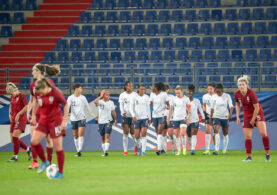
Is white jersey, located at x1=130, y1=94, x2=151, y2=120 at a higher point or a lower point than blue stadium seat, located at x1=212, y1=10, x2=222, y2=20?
lower

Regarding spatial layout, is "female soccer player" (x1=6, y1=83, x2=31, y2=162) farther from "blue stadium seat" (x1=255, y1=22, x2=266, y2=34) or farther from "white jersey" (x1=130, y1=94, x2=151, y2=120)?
"blue stadium seat" (x1=255, y1=22, x2=266, y2=34)

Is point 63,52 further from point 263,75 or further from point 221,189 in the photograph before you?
point 221,189

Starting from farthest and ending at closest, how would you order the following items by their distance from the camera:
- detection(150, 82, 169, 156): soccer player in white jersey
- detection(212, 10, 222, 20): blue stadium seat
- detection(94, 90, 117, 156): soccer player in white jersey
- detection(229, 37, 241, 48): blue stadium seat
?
detection(212, 10, 222, 20): blue stadium seat, detection(229, 37, 241, 48): blue stadium seat, detection(94, 90, 117, 156): soccer player in white jersey, detection(150, 82, 169, 156): soccer player in white jersey

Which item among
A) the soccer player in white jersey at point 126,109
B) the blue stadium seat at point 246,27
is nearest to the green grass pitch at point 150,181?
the soccer player in white jersey at point 126,109

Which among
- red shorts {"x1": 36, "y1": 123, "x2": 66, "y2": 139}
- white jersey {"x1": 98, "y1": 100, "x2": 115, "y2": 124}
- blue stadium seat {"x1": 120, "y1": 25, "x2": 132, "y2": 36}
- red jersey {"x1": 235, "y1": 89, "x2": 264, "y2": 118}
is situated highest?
blue stadium seat {"x1": 120, "y1": 25, "x2": 132, "y2": 36}

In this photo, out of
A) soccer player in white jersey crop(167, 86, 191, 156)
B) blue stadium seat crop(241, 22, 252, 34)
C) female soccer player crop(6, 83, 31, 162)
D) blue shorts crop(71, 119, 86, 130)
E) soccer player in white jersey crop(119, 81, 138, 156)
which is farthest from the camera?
blue stadium seat crop(241, 22, 252, 34)

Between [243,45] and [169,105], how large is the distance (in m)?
15.6

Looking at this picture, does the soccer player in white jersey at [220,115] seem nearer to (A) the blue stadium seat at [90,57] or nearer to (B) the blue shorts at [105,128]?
(B) the blue shorts at [105,128]

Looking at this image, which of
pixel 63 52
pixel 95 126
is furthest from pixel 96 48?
pixel 95 126

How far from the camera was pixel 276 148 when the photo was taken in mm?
20766

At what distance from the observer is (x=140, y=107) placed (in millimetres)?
17500

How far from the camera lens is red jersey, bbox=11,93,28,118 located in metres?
15.1

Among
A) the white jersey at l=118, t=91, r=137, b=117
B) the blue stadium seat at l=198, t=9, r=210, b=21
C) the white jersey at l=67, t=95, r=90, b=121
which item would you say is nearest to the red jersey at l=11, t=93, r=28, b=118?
the white jersey at l=67, t=95, r=90, b=121

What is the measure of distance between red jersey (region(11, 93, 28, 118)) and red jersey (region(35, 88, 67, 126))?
545cm
